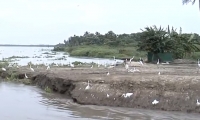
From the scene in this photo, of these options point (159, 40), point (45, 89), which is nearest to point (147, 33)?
point (159, 40)

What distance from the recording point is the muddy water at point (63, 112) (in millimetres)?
12703

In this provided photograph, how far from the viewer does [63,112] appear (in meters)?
13.7

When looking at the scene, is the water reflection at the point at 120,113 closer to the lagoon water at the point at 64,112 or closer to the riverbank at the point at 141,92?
the lagoon water at the point at 64,112

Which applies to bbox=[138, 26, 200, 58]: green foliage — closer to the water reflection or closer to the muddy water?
the muddy water

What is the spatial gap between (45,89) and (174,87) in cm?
751

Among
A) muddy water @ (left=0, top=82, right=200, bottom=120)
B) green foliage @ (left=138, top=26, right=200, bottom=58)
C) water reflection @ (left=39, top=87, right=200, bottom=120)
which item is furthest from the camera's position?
green foliage @ (left=138, top=26, right=200, bottom=58)

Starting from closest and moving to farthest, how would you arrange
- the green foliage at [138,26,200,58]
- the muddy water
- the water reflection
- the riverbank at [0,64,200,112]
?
the water reflection
the muddy water
the riverbank at [0,64,200,112]
the green foliage at [138,26,200,58]

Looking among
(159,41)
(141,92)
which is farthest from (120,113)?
(159,41)

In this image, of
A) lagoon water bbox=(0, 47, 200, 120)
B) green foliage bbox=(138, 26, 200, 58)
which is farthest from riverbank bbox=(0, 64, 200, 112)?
green foliage bbox=(138, 26, 200, 58)

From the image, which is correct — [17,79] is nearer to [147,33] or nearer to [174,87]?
[174,87]

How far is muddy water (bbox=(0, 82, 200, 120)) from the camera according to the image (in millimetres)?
12703

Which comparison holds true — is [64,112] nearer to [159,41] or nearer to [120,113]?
[120,113]

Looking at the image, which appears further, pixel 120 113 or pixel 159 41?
pixel 159 41

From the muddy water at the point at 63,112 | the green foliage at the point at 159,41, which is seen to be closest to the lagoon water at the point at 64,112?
the muddy water at the point at 63,112
